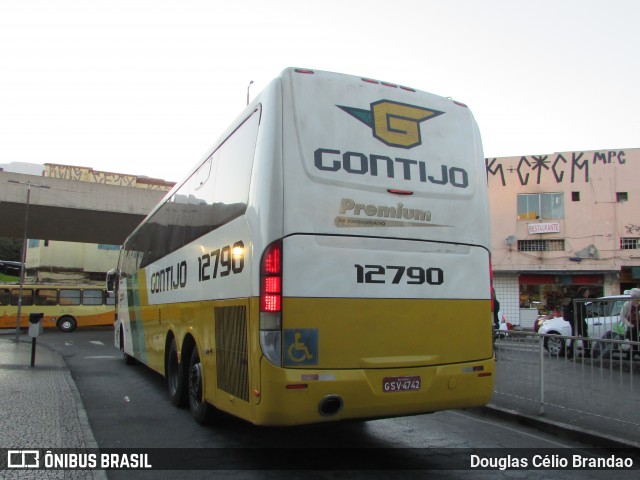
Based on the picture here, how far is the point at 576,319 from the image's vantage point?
479 inches

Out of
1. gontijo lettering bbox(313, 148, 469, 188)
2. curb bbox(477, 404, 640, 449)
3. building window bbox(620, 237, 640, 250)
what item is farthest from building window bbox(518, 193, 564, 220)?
gontijo lettering bbox(313, 148, 469, 188)

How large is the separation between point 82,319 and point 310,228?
31.7 meters

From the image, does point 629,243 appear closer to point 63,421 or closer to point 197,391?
point 197,391

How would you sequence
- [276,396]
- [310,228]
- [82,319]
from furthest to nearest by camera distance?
[82,319]
[310,228]
[276,396]

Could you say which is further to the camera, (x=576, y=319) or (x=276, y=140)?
(x=576, y=319)

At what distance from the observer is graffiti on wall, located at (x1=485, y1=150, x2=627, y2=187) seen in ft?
108

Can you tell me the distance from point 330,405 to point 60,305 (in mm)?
31594

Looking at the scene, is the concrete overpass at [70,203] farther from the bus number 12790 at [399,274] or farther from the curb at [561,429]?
the bus number 12790 at [399,274]

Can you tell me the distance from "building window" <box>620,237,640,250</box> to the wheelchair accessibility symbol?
32711 millimetres

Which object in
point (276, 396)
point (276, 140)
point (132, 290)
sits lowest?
point (276, 396)

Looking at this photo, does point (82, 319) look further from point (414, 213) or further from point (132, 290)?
point (414, 213)

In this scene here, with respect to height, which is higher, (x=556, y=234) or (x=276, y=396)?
(x=556, y=234)

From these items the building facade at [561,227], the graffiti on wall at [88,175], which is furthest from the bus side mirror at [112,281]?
the graffiti on wall at [88,175]

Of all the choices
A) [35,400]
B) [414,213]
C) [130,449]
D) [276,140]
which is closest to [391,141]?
[414,213]
